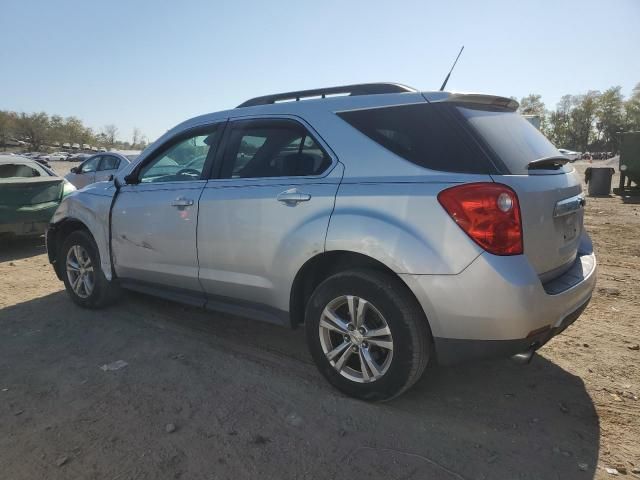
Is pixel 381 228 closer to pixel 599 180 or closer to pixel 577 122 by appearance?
pixel 599 180

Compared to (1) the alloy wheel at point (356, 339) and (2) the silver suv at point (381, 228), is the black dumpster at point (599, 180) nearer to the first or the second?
(2) the silver suv at point (381, 228)

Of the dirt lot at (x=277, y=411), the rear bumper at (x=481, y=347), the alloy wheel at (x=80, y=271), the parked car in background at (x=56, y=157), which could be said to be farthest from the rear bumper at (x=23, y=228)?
the parked car in background at (x=56, y=157)

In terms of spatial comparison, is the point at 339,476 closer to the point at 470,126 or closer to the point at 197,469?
the point at 197,469

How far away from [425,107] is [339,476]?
1994mm

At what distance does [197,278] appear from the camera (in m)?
3.73

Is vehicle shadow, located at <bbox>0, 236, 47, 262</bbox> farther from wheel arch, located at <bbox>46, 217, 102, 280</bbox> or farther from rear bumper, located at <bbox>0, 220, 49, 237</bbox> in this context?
wheel arch, located at <bbox>46, 217, 102, 280</bbox>

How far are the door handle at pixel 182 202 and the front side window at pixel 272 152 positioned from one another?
348 mm

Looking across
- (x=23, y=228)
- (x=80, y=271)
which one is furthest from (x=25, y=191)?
(x=80, y=271)

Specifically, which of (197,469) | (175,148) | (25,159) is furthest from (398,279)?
(25,159)

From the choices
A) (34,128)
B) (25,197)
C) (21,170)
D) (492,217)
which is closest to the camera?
(492,217)

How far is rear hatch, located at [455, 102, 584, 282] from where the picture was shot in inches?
100

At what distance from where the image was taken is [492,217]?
2451mm

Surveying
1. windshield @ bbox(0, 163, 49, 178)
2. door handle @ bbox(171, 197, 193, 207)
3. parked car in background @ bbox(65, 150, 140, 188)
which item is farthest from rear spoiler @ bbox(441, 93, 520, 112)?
parked car in background @ bbox(65, 150, 140, 188)

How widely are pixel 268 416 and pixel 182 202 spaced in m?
1.75
